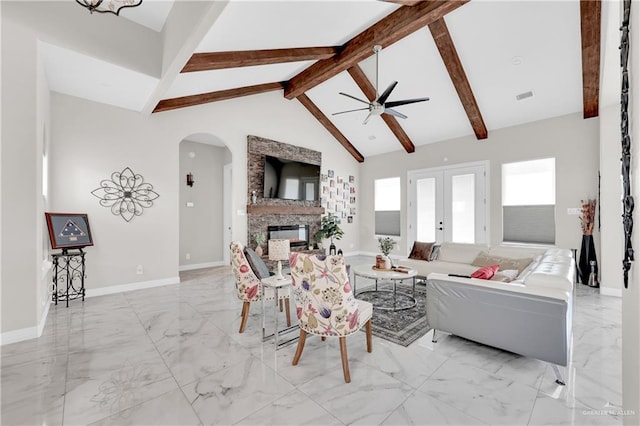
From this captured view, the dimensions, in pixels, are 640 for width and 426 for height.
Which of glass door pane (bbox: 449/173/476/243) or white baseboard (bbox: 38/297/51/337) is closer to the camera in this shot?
white baseboard (bbox: 38/297/51/337)

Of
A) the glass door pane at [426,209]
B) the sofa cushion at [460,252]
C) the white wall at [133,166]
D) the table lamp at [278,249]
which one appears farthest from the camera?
the glass door pane at [426,209]

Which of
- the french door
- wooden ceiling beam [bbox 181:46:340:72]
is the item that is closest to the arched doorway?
wooden ceiling beam [bbox 181:46:340:72]

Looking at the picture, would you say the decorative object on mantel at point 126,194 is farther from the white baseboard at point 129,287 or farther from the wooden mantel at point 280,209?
the wooden mantel at point 280,209

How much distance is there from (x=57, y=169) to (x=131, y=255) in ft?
5.17

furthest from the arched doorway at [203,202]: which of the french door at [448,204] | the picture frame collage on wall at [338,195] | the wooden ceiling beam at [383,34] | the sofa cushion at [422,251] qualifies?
the french door at [448,204]

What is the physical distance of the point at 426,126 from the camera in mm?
6637

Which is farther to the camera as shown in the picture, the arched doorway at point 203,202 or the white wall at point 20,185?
the arched doorway at point 203,202

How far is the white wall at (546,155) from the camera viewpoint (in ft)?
16.7

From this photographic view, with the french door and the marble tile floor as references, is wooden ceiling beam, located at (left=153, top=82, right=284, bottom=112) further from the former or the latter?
the french door

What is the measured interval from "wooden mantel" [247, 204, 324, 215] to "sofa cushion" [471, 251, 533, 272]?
12.8 ft

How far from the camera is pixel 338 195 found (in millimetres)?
8164

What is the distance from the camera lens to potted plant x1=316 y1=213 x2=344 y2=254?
7.43 metres

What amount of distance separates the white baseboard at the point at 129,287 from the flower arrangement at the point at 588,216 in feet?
24.0

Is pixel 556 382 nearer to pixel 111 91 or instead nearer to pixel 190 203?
pixel 111 91
